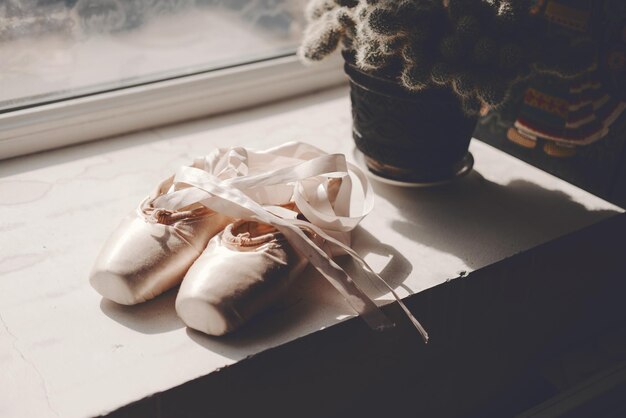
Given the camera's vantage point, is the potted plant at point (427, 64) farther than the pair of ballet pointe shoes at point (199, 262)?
Yes

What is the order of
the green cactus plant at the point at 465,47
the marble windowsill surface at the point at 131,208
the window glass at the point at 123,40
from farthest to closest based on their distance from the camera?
the window glass at the point at 123,40 → the green cactus plant at the point at 465,47 → the marble windowsill surface at the point at 131,208

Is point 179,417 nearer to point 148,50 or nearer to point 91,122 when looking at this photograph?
point 91,122

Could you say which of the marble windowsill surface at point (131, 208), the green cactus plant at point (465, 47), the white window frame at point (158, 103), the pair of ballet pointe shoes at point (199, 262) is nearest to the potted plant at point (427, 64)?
the green cactus plant at point (465, 47)

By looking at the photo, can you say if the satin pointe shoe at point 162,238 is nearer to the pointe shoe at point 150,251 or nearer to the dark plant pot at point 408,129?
the pointe shoe at point 150,251

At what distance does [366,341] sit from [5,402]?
412 mm

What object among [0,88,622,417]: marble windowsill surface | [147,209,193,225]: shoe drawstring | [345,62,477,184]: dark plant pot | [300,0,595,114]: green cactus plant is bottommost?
[0,88,622,417]: marble windowsill surface

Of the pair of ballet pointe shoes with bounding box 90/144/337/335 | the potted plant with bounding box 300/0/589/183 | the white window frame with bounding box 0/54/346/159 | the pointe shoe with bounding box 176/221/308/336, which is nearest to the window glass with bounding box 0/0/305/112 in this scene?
the white window frame with bounding box 0/54/346/159

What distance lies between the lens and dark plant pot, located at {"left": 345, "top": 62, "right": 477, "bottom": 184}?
2.92ft

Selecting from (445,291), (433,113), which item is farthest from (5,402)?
(433,113)

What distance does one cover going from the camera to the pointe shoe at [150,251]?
2.36ft

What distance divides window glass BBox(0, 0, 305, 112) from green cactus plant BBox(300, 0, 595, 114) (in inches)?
18.6

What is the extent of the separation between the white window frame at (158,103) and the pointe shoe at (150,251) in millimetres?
420

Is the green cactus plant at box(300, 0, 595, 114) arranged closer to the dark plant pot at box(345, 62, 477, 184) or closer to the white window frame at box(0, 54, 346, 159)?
the dark plant pot at box(345, 62, 477, 184)

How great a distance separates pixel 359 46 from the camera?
0.91m
